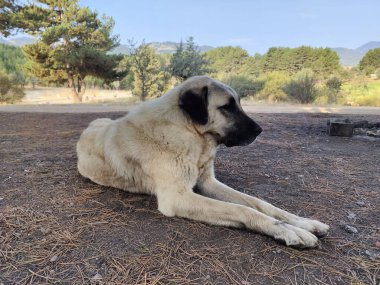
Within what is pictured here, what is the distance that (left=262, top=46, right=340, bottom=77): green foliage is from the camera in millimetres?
40594

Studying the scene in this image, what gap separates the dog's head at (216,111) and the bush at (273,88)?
17.5 metres

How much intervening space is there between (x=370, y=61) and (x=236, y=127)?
153 ft

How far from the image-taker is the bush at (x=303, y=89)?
680 inches

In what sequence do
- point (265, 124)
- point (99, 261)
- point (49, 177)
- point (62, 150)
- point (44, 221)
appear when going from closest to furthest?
point (99, 261) < point (44, 221) < point (49, 177) < point (62, 150) < point (265, 124)

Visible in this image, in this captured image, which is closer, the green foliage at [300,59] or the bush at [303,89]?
the bush at [303,89]

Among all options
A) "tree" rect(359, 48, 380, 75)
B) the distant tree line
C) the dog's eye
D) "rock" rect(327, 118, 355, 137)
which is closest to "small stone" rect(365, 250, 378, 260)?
the dog's eye

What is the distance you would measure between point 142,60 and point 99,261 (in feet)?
69.3

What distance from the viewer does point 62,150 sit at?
168 inches

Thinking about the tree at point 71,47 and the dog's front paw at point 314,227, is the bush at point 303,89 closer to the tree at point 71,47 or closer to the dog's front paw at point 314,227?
the tree at point 71,47

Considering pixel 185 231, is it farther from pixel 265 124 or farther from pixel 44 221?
pixel 265 124

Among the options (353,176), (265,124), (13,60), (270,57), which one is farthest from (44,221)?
(270,57)

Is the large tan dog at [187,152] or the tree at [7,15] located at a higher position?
the tree at [7,15]

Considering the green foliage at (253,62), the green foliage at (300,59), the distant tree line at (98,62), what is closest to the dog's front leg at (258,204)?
the distant tree line at (98,62)

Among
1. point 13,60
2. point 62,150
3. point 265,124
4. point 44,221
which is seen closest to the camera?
point 44,221
